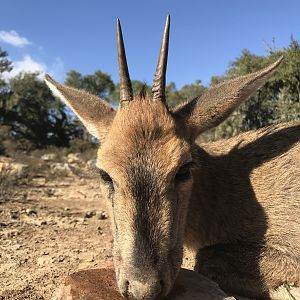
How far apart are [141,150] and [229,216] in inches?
55.9

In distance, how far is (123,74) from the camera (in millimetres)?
4410

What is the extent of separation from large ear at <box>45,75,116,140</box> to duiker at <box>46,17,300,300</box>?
11mm

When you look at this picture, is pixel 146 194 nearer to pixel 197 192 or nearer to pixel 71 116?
pixel 197 192

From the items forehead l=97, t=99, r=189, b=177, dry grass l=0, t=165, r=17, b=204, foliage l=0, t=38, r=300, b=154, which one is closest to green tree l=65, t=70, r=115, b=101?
foliage l=0, t=38, r=300, b=154

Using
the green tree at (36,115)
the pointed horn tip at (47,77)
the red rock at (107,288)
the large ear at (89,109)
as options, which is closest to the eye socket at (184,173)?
the red rock at (107,288)

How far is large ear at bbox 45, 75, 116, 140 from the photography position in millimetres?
4719

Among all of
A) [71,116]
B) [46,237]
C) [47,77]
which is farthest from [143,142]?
[71,116]

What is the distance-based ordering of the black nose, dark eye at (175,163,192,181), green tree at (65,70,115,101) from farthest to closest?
green tree at (65,70,115,101) < dark eye at (175,163,192,181) < the black nose

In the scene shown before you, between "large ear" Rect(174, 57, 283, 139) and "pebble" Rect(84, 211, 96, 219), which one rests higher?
"large ear" Rect(174, 57, 283, 139)

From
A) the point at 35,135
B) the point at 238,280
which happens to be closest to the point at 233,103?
the point at 238,280

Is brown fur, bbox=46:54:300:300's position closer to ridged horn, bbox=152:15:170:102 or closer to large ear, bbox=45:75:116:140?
large ear, bbox=45:75:116:140

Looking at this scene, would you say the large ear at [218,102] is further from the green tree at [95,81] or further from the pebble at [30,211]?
the green tree at [95,81]

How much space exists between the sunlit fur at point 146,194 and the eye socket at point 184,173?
54mm

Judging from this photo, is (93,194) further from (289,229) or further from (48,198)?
(289,229)
